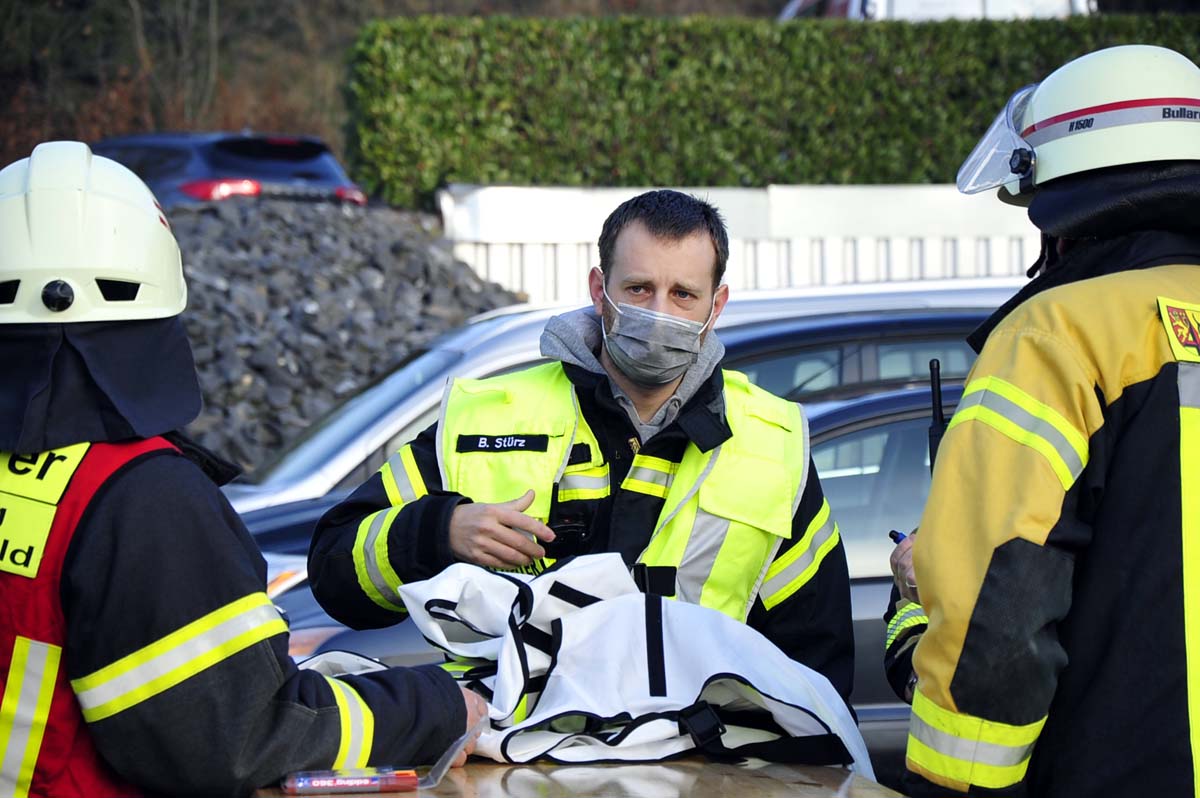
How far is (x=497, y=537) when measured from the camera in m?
2.93

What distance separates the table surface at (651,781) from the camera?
7.52 ft

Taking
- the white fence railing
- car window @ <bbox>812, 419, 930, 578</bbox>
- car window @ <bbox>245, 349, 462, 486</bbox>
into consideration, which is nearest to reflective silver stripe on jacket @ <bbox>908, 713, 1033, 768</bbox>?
car window @ <bbox>812, 419, 930, 578</bbox>

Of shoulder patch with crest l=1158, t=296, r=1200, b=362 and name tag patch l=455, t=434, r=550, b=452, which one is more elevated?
shoulder patch with crest l=1158, t=296, r=1200, b=362

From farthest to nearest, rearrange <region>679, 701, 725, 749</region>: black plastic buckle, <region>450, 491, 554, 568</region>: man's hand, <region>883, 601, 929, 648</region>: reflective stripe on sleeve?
1. <region>450, 491, 554, 568</region>: man's hand
2. <region>883, 601, 929, 648</region>: reflective stripe on sleeve
3. <region>679, 701, 725, 749</region>: black plastic buckle

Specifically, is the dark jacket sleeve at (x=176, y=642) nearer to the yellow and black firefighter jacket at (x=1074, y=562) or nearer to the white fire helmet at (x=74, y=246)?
the white fire helmet at (x=74, y=246)

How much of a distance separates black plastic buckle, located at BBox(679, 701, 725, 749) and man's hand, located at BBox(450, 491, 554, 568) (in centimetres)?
50

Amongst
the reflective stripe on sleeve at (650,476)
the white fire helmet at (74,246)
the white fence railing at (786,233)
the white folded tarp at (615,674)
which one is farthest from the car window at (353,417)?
the white fence railing at (786,233)

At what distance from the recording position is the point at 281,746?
217 cm

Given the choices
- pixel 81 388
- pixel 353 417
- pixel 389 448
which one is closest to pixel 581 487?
pixel 81 388

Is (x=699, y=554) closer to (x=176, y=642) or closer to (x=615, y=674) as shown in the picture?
(x=615, y=674)

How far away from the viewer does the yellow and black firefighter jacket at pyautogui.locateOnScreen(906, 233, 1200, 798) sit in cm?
221

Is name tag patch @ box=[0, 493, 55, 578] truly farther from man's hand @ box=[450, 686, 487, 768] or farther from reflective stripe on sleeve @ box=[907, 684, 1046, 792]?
reflective stripe on sleeve @ box=[907, 684, 1046, 792]

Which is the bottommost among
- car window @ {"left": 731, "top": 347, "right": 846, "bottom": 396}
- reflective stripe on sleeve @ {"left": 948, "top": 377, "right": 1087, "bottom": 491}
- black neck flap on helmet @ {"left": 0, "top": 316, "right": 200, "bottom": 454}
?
car window @ {"left": 731, "top": 347, "right": 846, "bottom": 396}

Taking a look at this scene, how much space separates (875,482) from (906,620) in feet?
5.91
